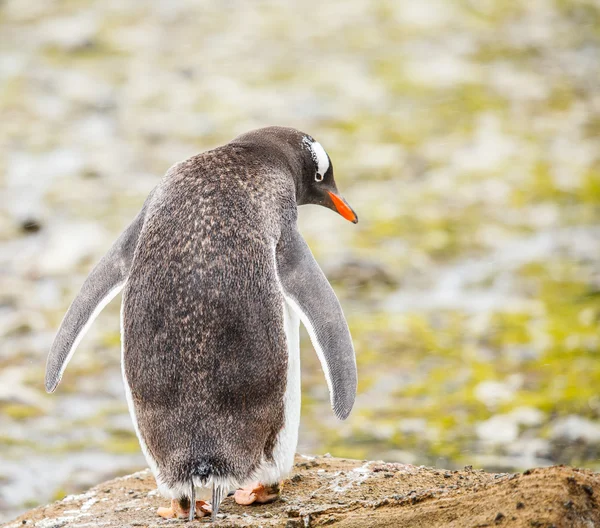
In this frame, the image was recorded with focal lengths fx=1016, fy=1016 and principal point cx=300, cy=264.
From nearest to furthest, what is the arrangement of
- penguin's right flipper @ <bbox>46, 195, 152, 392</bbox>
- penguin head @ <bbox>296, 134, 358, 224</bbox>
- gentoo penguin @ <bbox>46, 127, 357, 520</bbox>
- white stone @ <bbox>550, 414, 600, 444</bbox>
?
gentoo penguin @ <bbox>46, 127, 357, 520</bbox>, penguin's right flipper @ <bbox>46, 195, 152, 392</bbox>, penguin head @ <bbox>296, 134, 358, 224</bbox>, white stone @ <bbox>550, 414, 600, 444</bbox>

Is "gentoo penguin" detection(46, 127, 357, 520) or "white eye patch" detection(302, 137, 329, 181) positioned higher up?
"white eye patch" detection(302, 137, 329, 181)

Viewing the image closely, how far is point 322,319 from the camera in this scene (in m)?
2.88

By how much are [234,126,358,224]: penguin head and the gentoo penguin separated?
254 mm

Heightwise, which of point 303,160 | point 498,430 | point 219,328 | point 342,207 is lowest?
point 498,430

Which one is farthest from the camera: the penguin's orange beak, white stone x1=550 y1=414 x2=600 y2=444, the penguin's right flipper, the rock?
white stone x1=550 y1=414 x2=600 y2=444

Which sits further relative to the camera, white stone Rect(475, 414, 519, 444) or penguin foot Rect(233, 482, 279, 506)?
white stone Rect(475, 414, 519, 444)

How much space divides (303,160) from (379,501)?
1.20 metres

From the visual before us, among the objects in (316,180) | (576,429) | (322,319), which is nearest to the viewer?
(322,319)

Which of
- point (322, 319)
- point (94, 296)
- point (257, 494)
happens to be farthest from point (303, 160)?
point (257, 494)

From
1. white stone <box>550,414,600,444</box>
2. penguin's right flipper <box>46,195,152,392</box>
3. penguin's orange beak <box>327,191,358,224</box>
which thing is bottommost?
white stone <box>550,414,600,444</box>

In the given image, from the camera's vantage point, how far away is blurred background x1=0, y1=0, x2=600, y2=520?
4887 mm

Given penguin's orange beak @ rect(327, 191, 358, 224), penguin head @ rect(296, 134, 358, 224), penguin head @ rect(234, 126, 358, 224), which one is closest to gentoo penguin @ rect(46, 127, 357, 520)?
penguin head @ rect(234, 126, 358, 224)

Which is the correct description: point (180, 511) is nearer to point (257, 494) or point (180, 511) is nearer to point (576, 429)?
point (257, 494)

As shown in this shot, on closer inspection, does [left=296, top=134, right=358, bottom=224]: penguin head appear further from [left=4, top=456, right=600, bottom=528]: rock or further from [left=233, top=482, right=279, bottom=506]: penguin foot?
[left=233, top=482, right=279, bottom=506]: penguin foot
